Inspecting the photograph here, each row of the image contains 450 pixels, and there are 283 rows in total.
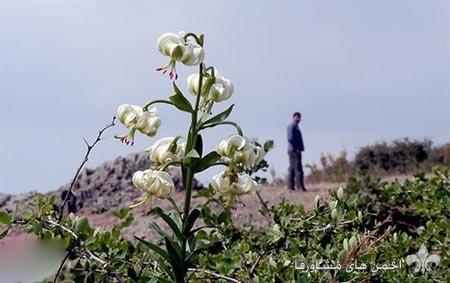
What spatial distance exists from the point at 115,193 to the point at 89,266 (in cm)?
905

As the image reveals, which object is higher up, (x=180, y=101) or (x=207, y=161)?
(x=180, y=101)

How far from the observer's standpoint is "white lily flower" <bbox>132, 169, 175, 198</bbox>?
5.12 ft

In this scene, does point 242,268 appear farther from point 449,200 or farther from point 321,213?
point 449,200

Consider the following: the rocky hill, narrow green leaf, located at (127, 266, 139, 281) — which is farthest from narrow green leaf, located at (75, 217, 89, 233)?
the rocky hill

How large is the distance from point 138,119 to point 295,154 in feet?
38.7

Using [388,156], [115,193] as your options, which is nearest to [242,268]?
[115,193]

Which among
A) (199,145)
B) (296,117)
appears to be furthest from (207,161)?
(296,117)

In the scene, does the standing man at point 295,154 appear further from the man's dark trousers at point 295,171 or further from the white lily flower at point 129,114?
the white lily flower at point 129,114

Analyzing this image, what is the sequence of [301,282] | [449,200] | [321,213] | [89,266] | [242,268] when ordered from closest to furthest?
[301,282]
[89,266]
[242,268]
[321,213]
[449,200]

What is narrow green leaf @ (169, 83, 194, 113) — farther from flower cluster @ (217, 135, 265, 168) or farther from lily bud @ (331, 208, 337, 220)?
lily bud @ (331, 208, 337, 220)

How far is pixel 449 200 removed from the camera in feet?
10.6

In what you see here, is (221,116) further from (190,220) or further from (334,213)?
(334,213)

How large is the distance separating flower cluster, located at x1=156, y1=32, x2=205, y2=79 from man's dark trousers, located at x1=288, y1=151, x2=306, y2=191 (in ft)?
38.6

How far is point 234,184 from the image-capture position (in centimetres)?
162
